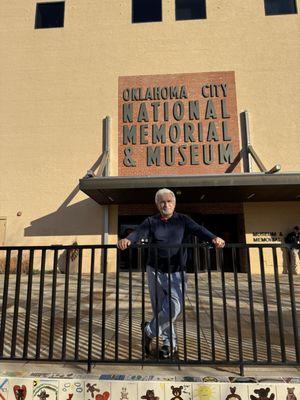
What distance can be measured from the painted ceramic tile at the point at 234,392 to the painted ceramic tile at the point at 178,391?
0.26 m

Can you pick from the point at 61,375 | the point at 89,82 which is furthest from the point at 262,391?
the point at 89,82

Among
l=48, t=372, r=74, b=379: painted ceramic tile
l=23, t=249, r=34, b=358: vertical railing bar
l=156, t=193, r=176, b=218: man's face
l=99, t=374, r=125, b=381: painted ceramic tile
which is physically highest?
l=156, t=193, r=176, b=218: man's face

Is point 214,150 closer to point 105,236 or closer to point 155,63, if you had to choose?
point 155,63

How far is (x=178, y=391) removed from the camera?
2.55 metres

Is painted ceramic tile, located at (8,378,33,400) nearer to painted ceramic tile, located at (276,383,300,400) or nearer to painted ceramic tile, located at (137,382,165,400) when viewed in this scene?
painted ceramic tile, located at (137,382,165,400)

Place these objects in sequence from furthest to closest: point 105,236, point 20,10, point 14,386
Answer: point 20,10 → point 105,236 → point 14,386

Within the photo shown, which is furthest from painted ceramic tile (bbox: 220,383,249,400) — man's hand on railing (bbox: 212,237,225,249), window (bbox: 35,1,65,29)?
window (bbox: 35,1,65,29)

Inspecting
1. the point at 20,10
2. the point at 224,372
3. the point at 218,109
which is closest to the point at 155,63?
the point at 218,109

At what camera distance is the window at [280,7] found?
632 inches

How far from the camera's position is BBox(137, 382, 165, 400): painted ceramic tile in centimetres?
255

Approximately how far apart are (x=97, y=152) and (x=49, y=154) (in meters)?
2.33

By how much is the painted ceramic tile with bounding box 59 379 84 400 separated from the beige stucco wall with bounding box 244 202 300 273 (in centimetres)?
1252

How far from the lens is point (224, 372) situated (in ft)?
9.24

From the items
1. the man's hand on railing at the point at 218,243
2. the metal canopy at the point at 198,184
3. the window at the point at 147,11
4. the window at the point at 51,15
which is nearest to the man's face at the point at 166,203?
the man's hand on railing at the point at 218,243
